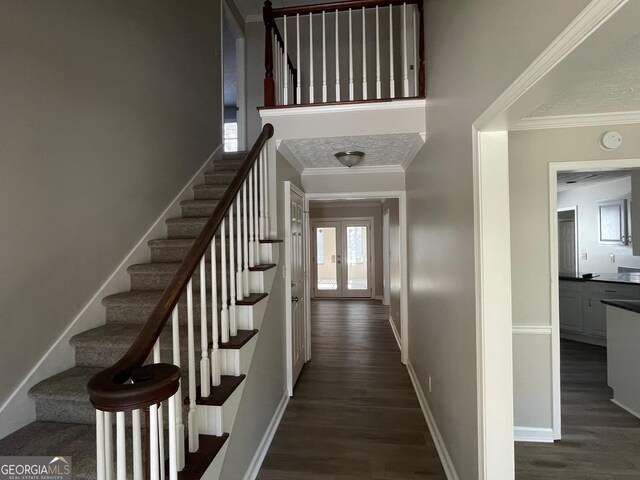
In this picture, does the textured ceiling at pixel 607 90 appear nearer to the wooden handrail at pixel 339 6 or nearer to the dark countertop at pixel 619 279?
the wooden handrail at pixel 339 6

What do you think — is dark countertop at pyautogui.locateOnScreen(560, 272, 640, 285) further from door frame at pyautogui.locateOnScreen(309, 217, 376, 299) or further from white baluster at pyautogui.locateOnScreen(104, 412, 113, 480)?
white baluster at pyautogui.locateOnScreen(104, 412, 113, 480)

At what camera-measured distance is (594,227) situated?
5219 millimetres

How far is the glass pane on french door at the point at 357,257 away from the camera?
8.18 meters

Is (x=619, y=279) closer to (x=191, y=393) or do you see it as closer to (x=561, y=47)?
(x=561, y=47)

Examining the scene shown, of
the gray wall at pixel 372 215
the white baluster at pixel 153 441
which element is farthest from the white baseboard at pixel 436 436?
the gray wall at pixel 372 215

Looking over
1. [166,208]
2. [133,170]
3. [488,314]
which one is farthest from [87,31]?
[488,314]

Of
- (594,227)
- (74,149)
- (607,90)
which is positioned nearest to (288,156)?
(74,149)

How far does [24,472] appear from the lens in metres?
1.14

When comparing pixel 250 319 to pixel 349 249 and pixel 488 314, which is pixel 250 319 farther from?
pixel 349 249

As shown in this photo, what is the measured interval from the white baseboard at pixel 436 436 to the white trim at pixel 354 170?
2337mm

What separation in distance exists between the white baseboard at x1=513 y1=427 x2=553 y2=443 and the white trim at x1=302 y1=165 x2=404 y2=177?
8.91 feet

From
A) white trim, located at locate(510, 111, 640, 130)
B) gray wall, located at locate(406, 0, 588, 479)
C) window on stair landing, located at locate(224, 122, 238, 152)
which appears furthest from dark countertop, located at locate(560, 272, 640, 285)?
window on stair landing, located at locate(224, 122, 238, 152)

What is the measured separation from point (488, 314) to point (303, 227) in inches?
98.5

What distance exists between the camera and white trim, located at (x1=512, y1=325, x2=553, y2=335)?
2.29m
